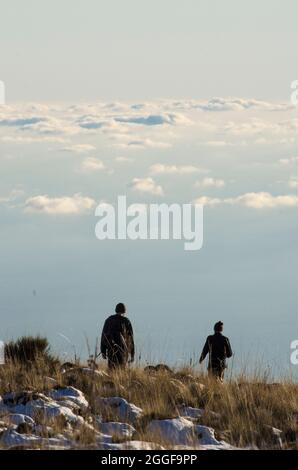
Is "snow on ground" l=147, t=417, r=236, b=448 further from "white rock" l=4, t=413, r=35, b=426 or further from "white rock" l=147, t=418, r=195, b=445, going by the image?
"white rock" l=4, t=413, r=35, b=426

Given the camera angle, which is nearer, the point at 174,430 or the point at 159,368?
the point at 174,430

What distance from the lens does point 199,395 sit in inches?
668

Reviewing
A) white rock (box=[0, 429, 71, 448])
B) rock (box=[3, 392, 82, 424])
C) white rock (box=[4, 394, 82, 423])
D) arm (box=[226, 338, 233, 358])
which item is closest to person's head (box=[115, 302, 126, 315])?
arm (box=[226, 338, 233, 358])

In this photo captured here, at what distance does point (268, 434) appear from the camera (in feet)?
49.2

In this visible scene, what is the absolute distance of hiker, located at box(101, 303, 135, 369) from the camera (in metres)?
19.8

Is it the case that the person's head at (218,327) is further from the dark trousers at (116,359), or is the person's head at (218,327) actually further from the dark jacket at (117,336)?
the dark trousers at (116,359)

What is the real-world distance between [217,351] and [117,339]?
1.89m

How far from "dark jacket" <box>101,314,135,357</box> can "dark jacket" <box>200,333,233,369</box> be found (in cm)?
143

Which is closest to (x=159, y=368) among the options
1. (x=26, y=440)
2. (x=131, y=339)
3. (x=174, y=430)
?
(x=131, y=339)

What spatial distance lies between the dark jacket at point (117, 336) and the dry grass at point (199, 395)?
954 millimetres

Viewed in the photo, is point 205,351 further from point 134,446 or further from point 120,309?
point 134,446
